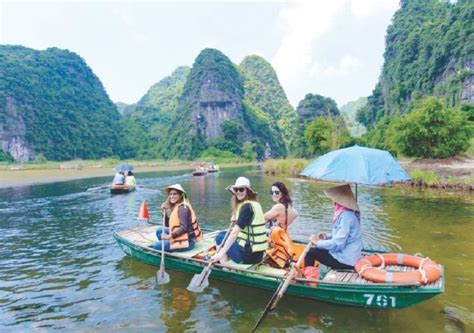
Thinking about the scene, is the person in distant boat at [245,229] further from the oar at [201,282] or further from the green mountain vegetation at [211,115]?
the green mountain vegetation at [211,115]

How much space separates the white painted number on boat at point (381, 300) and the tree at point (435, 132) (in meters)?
26.2

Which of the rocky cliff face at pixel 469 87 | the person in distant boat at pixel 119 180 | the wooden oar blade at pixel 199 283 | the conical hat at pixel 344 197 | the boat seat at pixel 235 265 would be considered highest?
the rocky cliff face at pixel 469 87

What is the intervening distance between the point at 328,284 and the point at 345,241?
795mm

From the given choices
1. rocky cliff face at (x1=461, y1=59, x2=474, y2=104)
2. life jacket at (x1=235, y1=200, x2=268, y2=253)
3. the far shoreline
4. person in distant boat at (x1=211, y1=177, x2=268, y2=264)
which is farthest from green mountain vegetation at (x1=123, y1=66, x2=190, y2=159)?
life jacket at (x1=235, y1=200, x2=268, y2=253)

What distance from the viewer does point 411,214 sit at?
15547 mm

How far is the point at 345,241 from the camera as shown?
6.38 m

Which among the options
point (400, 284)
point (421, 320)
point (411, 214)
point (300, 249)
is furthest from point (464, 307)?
point (411, 214)

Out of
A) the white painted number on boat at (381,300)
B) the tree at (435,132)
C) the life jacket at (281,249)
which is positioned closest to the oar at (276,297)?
the life jacket at (281,249)

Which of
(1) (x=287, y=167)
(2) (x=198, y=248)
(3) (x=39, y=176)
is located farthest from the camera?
(3) (x=39, y=176)

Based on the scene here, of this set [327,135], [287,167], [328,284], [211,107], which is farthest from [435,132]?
[211,107]

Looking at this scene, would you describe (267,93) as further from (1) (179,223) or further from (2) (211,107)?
(1) (179,223)

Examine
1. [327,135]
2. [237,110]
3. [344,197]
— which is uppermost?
[237,110]

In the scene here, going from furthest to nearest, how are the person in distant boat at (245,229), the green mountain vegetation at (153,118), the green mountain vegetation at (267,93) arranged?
the green mountain vegetation at (267,93), the green mountain vegetation at (153,118), the person in distant boat at (245,229)

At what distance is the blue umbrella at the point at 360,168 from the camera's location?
20.4 feet
